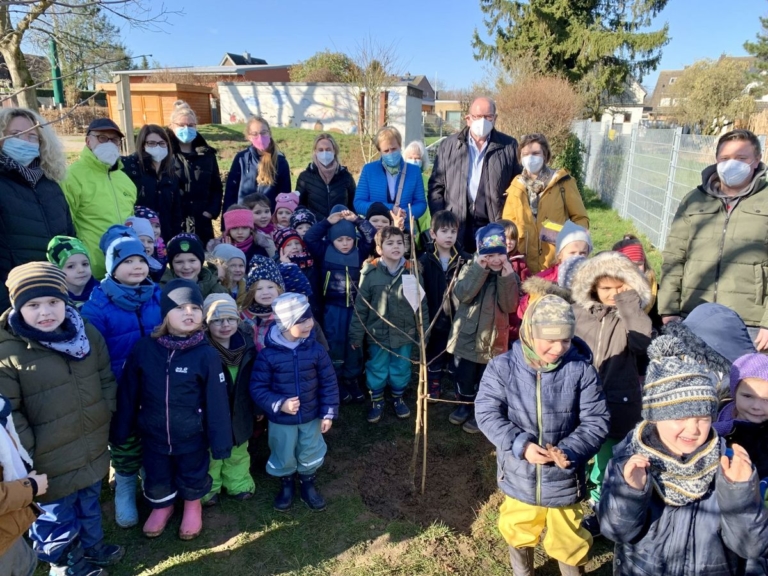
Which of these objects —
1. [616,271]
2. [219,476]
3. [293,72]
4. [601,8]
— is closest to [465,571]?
[219,476]

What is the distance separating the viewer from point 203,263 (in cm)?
387

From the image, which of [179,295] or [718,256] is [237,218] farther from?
[718,256]

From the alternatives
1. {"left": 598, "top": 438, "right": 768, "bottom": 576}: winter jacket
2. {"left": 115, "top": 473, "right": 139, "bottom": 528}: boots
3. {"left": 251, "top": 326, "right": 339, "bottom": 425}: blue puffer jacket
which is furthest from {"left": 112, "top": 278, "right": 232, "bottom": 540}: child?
{"left": 598, "top": 438, "right": 768, "bottom": 576}: winter jacket

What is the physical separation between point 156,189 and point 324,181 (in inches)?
64.1

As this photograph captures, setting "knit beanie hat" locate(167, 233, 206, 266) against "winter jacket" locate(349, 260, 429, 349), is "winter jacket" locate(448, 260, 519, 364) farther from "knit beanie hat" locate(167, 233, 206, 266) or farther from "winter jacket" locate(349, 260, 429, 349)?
"knit beanie hat" locate(167, 233, 206, 266)

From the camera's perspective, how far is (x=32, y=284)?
243cm

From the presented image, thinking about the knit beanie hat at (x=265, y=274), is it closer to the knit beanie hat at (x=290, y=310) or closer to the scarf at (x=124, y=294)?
the knit beanie hat at (x=290, y=310)

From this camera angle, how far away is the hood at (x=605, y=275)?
113 inches

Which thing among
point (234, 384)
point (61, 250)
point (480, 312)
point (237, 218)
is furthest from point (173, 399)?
point (480, 312)

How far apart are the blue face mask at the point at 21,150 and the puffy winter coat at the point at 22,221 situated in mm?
102

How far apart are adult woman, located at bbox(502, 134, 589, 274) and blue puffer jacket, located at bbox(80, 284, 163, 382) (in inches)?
118

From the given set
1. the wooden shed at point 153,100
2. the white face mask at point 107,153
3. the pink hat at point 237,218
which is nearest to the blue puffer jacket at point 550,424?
the pink hat at point 237,218

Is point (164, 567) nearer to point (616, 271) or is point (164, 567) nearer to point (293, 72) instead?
point (616, 271)

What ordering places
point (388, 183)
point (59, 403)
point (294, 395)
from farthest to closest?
1. point (388, 183)
2. point (294, 395)
3. point (59, 403)
